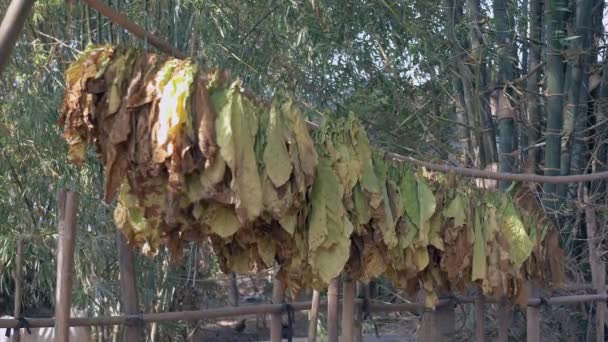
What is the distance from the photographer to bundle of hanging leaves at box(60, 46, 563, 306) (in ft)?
6.65

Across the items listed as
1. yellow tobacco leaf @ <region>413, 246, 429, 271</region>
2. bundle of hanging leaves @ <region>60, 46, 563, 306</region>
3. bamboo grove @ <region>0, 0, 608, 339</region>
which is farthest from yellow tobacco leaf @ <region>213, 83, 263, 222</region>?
bamboo grove @ <region>0, 0, 608, 339</region>

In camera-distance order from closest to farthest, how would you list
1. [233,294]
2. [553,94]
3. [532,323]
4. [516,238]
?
[516,238] → [532,323] → [553,94] → [233,294]

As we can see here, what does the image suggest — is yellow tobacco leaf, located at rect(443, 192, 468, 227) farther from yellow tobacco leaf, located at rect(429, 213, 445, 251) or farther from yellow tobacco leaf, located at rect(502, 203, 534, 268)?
yellow tobacco leaf, located at rect(502, 203, 534, 268)

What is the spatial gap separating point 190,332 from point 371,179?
12.9 ft

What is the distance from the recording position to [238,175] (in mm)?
2051

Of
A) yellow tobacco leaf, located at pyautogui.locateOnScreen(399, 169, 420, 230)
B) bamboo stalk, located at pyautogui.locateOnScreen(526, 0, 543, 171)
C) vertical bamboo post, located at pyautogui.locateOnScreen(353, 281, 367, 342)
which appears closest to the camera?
yellow tobacco leaf, located at pyautogui.locateOnScreen(399, 169, 420, 230)

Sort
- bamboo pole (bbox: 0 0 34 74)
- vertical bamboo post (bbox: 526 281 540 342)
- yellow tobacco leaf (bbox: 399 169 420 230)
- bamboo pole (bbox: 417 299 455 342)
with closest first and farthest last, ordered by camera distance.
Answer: bamboo pole (bbox: 0 0 34 74)
yellow tobacco leaf (bbox: 399 169 420 230)
bamboo pole (bbox: 417 299 455 342)
vertical bamboo post (bbox: 526 281 540 342)

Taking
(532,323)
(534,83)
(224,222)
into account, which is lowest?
(532,323)

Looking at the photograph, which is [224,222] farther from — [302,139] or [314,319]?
[314,319]

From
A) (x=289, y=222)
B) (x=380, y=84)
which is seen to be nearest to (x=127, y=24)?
(x=289, y=222)

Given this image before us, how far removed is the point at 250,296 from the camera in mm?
8562

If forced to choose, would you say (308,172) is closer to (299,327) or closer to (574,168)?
(574,168)

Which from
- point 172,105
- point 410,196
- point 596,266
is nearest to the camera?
point 172,105

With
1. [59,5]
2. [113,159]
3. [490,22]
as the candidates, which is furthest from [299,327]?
[113,159]
